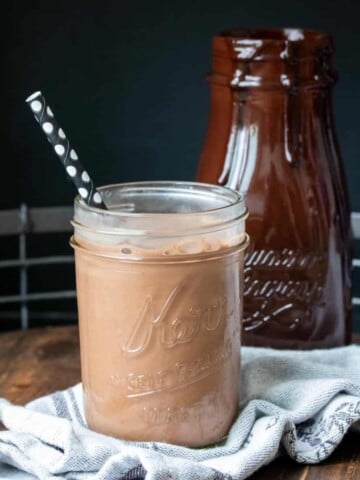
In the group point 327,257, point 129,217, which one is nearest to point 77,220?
point 129,217

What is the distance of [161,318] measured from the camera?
0.71 m

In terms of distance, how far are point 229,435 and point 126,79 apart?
820 mm

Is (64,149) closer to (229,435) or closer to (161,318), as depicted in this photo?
(161,318)

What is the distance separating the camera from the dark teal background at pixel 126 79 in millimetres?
1425

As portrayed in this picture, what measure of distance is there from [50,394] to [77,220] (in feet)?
0.64

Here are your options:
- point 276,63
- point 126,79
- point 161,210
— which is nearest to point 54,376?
point 161,210

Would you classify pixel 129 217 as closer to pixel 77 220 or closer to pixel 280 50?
pixel 77 220

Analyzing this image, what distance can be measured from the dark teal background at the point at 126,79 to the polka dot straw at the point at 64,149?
0.74 metres

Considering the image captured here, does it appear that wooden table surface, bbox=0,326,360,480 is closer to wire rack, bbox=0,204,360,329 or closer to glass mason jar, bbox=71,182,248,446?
glass mason jar, bbox=71,182,248,446

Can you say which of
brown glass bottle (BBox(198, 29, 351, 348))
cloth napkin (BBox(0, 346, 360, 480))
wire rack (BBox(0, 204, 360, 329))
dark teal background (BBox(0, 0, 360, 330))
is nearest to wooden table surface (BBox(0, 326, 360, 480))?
cloth napkin (BBox(0, 346, 360, 480))

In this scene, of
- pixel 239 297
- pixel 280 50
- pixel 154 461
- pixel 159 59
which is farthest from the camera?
pixel 159 59

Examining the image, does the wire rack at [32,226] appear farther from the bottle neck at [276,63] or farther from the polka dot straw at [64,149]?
the polka dot straw at [64,149]

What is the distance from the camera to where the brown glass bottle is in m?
0.90

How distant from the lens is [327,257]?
36.7 inches
